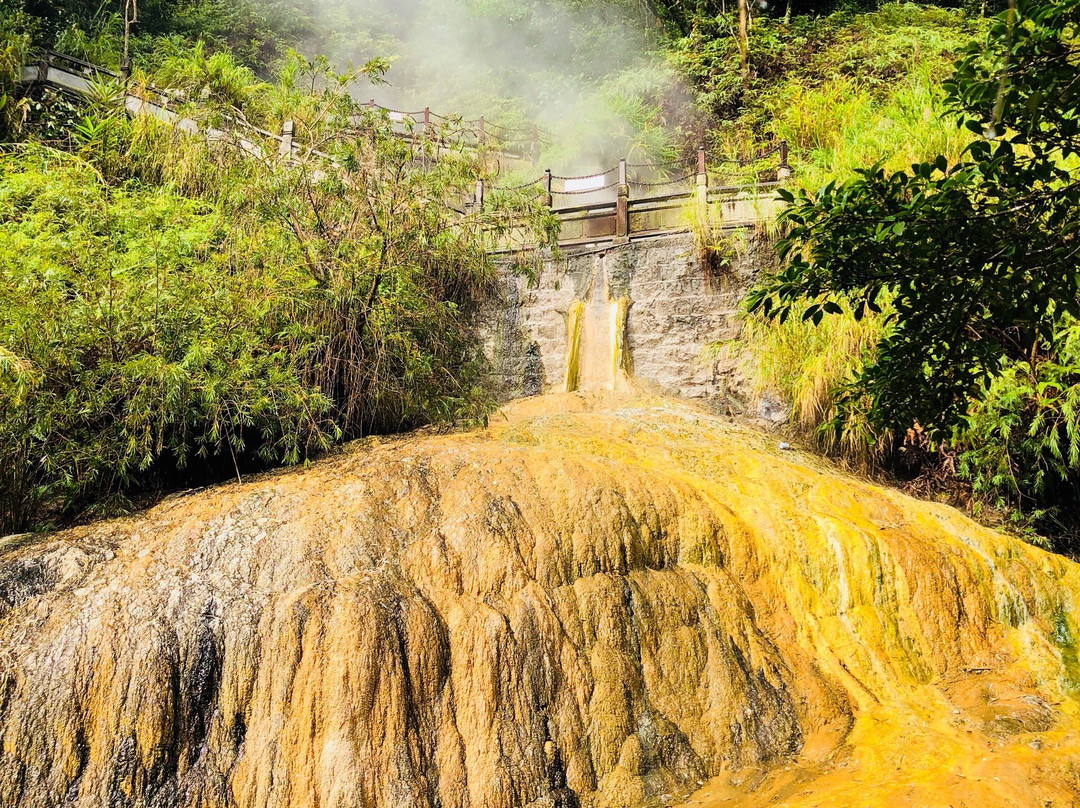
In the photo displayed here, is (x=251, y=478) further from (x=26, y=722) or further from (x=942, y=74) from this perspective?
(x=942, y=74)

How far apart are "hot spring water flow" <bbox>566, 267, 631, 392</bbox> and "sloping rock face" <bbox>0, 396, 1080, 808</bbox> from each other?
20.1 feet

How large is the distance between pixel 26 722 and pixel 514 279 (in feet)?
38.2

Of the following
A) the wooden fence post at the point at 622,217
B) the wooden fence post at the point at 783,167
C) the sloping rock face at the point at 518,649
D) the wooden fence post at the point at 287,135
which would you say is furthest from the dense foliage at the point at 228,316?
the wooden fence post at the point at 783,167

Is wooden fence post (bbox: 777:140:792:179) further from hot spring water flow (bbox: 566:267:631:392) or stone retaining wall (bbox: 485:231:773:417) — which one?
hot spring water flow (bbox: 566:267:631:392)

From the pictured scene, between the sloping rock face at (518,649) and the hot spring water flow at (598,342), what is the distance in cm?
612

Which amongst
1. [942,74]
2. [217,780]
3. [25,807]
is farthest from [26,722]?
[942,74]

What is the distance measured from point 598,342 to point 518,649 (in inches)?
366

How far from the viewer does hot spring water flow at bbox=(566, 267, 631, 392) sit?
45.8 feet

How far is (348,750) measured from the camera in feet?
16.0

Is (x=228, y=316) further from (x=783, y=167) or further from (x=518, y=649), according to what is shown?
(x=783, y=167)

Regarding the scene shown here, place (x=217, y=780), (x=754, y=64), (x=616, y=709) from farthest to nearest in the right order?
(x=754, y=64) → (x=616, y=709) → (x=217, y=780)

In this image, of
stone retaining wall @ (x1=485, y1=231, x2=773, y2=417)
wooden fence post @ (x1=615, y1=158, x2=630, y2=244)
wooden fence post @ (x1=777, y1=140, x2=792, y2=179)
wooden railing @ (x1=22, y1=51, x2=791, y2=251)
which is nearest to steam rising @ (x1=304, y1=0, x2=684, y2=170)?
wooden railing @ (x1=22, y1=51, x2=791, y2=251)

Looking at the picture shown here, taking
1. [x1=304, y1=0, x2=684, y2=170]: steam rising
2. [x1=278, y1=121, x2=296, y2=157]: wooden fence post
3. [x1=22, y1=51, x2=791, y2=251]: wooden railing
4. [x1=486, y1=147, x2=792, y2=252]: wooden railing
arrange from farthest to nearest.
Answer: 1. [x1=304, y1=0, x2=684, y2=170]: steam rising
2. [x1=486, y1=147, x2=792, y2=252]: wooden railing
3. [x1=278, y1=121, x2=296, y2=157]: wooden fence post
4. [x1=22, y1=51, x2=791, y2=251]: wooden railing

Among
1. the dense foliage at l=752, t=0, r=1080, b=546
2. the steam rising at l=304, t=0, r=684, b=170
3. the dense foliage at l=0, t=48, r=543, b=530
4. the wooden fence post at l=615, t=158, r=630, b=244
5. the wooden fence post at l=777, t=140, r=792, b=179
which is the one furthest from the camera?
the steam rising at l=304, t=0, r=684, b=170
